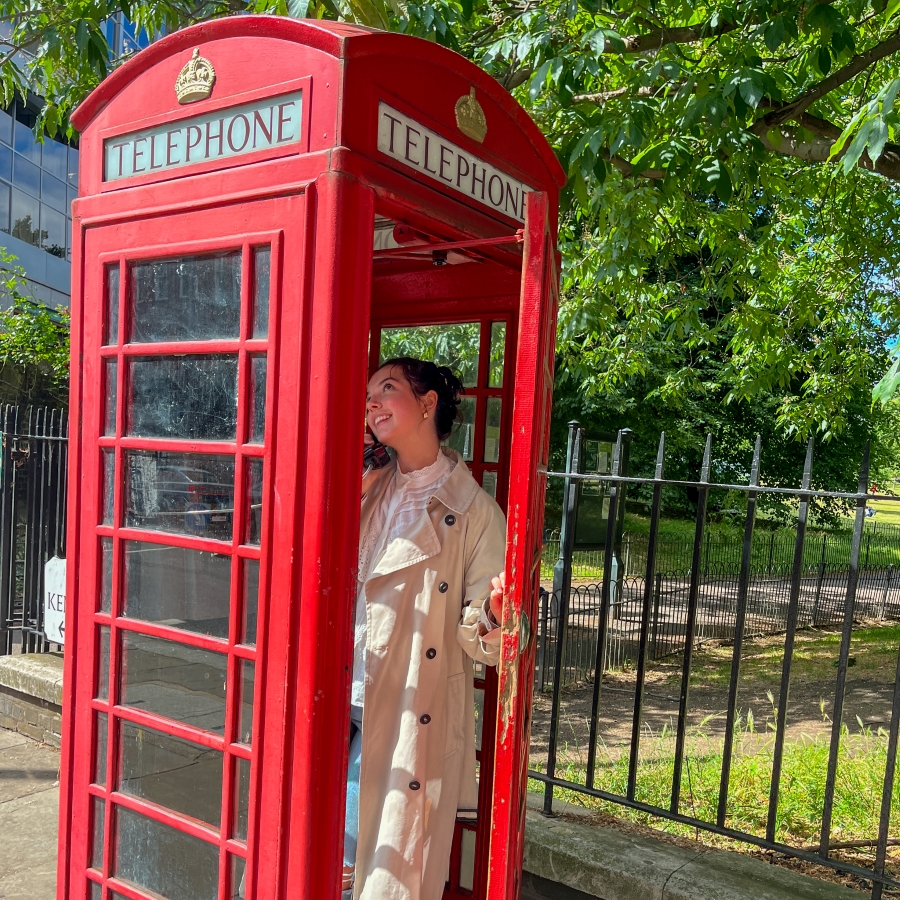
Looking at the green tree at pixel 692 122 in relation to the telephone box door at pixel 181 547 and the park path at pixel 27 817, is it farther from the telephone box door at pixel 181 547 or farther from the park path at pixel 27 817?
the park path at pixel 27 817

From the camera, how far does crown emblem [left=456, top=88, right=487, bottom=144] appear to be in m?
2.25

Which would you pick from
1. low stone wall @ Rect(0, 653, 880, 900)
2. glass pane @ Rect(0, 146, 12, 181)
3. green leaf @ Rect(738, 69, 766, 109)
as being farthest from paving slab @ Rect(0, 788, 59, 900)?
glass pane @ Rect(0, 146, 12, 181)

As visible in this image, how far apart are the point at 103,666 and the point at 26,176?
67.0 feet

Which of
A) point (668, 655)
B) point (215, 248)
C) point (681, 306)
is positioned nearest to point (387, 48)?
point (215, 248)

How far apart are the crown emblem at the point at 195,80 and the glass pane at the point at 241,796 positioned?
1691 millimetres

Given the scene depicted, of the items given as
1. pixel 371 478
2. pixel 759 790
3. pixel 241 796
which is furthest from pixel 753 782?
pixel 241 796

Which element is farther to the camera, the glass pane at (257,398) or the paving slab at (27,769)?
the paving slab at (27,769)

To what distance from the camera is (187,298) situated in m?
2.18

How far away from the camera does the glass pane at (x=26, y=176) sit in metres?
19.1

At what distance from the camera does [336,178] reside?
192 cm

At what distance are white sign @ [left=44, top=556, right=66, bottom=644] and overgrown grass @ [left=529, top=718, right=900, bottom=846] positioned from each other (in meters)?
2.98

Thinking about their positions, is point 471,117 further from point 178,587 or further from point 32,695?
point 32,695

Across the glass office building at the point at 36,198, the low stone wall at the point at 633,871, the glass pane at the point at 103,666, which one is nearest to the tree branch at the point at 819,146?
the low stone wall at the point at 633,871

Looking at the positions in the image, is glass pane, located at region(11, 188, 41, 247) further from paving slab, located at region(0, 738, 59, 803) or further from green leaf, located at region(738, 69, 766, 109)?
green leaf, located at region(738, 69, 766, 109)
